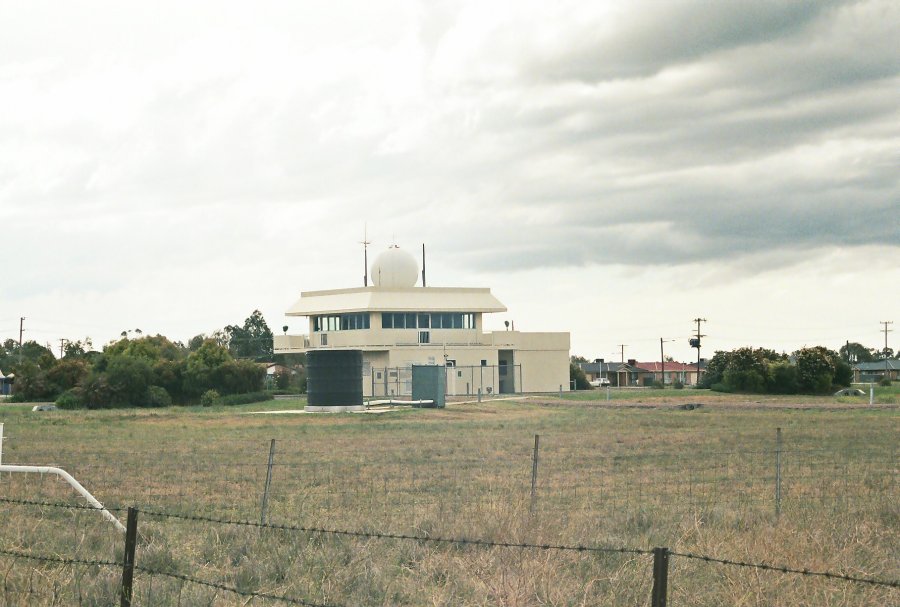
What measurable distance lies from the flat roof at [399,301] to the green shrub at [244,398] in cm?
1264

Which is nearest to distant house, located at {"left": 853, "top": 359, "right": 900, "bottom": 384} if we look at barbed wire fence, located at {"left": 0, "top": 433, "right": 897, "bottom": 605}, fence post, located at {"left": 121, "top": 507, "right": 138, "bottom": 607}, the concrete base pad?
the concrete base pad

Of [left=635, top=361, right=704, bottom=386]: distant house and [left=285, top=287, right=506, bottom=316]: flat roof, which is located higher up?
[left=285, top=287, right=506, bottom=316]: flat roof

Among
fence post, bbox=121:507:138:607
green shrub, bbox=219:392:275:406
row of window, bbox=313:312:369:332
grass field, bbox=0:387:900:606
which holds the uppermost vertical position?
row of window, bbox=313:312:369:332

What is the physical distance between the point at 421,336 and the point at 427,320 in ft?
4.65

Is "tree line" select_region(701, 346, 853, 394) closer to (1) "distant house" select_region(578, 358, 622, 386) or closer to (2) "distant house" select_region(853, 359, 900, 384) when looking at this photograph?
(1) "distant house" select_region(578, 358, 622, 386)

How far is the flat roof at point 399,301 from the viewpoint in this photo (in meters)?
78.8

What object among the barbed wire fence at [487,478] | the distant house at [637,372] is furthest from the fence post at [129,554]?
the distant house at [637,372]

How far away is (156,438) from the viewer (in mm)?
31484

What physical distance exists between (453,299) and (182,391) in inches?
842

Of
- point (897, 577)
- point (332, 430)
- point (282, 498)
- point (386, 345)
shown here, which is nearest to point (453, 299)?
point (386, 345)

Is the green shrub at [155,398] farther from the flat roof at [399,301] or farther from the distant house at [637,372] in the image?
the distant house at [637,372]

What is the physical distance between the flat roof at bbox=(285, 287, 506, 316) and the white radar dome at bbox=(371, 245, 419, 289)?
127 inches

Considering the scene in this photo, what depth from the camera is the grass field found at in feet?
32.8

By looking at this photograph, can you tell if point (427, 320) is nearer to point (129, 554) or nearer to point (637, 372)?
point (129, 554)
